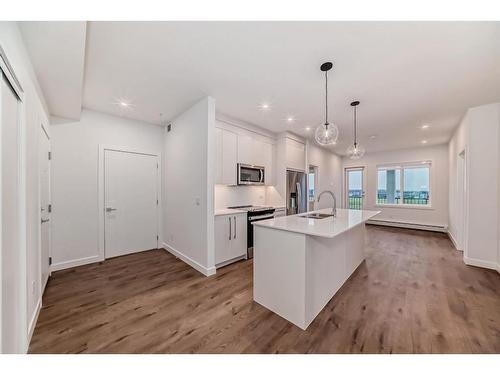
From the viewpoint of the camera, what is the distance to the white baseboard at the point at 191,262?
2.88m

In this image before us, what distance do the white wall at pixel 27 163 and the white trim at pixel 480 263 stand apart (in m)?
5.71

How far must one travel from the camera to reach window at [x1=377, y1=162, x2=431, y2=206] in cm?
624

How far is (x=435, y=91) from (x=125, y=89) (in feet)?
14.0

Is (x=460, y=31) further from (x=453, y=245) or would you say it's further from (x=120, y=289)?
(x=453, y=245)

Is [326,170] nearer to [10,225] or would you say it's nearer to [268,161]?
[268,161]

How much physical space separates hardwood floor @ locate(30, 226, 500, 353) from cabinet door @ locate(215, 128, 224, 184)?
1531mm

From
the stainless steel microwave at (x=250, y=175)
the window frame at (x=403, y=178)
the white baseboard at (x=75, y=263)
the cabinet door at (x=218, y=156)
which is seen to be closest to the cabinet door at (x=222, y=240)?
Answer: the cabinet door at (x=218, y=156)

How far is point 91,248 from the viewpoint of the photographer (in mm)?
3320

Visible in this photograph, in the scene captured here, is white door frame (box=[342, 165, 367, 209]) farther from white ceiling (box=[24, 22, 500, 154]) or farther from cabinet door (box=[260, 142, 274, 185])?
cabinet door (box=[260, 142, 274, 185])

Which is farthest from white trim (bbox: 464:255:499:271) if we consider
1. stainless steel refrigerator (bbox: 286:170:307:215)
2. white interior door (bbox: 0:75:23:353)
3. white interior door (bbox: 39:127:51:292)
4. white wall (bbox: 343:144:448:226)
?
white interior door (bbox: 39:127:51:292)

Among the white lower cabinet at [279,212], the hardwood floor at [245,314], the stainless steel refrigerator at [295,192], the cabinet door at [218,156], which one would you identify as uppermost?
the cabinet door at [218,156]

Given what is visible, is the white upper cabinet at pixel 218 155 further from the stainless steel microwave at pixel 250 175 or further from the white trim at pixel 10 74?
the white trim at pixel 10 74

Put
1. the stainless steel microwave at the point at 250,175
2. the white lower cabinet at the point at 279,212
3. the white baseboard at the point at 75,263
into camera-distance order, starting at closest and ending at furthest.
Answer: the white baseboard at the point at 75,263 < the stainless steel microwave at the point at 250,175 < the white lower cabinet at the point at 279,212
